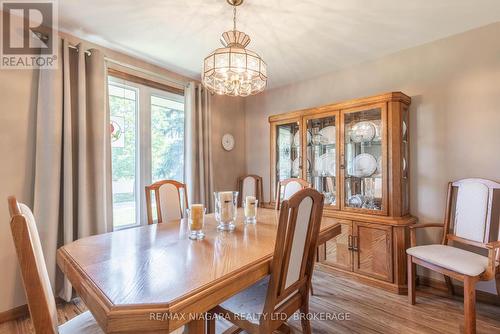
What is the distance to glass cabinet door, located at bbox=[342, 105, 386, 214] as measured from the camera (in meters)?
2.45

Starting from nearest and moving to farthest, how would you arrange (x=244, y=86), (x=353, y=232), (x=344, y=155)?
1. (x=244, y=86)
2. (x=353, y=232)
3. (x=344, y=155)

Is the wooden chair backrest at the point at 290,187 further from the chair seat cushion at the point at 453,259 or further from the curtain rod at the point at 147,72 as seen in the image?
the curtain rod at the point at 147,72

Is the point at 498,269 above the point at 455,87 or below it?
below

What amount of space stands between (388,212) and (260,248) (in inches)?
65.1

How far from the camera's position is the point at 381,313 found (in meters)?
1.94

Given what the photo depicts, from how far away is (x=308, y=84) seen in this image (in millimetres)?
3295

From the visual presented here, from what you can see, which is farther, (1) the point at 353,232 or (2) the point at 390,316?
(1) the point at 353,232

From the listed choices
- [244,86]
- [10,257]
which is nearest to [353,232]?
[244,86]

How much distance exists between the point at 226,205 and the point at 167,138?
176 centimetres

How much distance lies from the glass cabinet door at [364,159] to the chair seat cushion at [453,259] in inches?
19.5

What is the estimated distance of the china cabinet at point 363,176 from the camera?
2305 mm

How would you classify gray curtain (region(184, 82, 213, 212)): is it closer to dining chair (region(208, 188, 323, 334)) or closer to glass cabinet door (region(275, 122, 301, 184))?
glass cabinet door (region(275, 122, 301, 184))

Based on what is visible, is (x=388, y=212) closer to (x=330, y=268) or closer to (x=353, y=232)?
(x=353, y=232)

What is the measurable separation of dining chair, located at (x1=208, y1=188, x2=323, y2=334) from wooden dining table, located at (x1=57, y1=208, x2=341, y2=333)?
0.10 m
